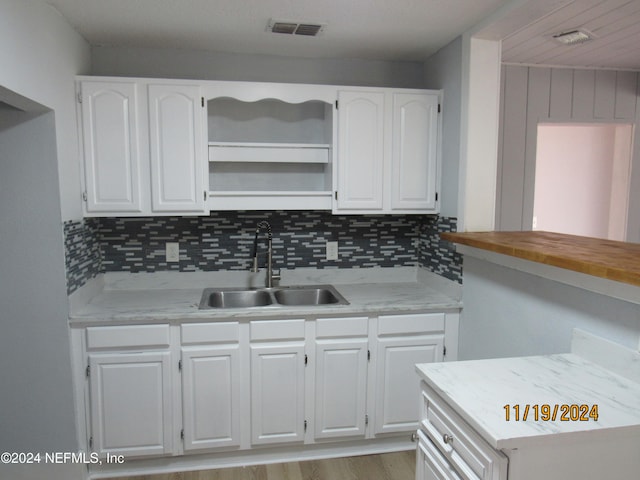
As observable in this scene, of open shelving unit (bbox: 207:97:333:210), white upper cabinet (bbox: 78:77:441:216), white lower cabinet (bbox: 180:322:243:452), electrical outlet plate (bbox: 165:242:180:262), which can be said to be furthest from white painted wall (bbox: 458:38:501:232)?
electrical outlet plate (bbox: 165:242:180:262)

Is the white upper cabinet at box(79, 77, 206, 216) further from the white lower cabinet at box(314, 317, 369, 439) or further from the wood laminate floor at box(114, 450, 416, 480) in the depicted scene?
the wood laminate floor at box(114, 450, 416, 480)

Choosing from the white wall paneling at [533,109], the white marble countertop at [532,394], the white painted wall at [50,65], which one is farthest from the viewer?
the white wall paneling at [533,109]

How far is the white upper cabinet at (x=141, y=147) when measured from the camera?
2453 mm

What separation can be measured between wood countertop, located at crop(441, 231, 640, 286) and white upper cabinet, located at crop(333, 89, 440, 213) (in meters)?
0.50

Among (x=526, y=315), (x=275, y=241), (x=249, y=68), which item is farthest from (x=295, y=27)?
(x=526, y=315)

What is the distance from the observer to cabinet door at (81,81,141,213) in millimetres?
2445

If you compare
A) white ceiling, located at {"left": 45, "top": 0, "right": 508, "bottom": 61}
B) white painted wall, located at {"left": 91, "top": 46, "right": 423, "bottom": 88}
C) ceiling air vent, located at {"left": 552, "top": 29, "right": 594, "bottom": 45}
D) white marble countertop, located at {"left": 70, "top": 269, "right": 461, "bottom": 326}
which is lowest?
white marble countertop, located at {"left": 70, "top": 269, "right": 461, "bottom": 326}

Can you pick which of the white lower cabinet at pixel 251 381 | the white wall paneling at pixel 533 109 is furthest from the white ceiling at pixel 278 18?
the white lower cabinet at pixel 251 381

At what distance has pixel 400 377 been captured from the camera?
256 centimetres

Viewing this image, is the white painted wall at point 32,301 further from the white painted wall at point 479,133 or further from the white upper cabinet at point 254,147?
the white painted wall at point 479,133

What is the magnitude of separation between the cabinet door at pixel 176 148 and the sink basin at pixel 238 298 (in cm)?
56

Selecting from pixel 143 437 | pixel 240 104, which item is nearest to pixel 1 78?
pixel 240 104

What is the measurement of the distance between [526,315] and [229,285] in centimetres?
176

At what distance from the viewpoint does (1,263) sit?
220 centimetres
